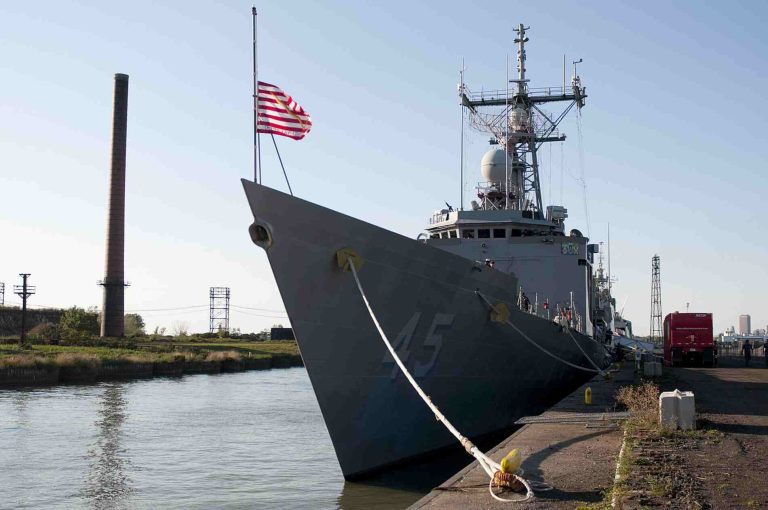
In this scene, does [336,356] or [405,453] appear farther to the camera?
[405,453]

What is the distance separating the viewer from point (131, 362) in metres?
35.7

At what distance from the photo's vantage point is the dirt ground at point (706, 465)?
6.11 m

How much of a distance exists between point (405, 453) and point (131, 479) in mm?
4082

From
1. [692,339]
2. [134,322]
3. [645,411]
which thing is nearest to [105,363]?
[692,339]

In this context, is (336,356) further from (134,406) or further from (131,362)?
(131,362)

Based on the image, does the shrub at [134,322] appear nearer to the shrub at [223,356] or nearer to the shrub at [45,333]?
the shrub at [45,333]

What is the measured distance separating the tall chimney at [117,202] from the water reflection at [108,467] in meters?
30.2

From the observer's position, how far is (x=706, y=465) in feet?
24.4

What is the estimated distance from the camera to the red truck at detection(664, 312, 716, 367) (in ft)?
99.5

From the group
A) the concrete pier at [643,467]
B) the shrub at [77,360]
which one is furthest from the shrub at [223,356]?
the concrete pier at [643,467]

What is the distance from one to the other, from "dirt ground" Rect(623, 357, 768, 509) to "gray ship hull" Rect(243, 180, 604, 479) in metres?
3.47

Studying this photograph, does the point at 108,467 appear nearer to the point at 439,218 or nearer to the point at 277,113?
the point at 277,113

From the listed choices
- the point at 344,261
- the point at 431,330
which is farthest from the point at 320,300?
the point at 431,330

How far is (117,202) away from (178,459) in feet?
124
